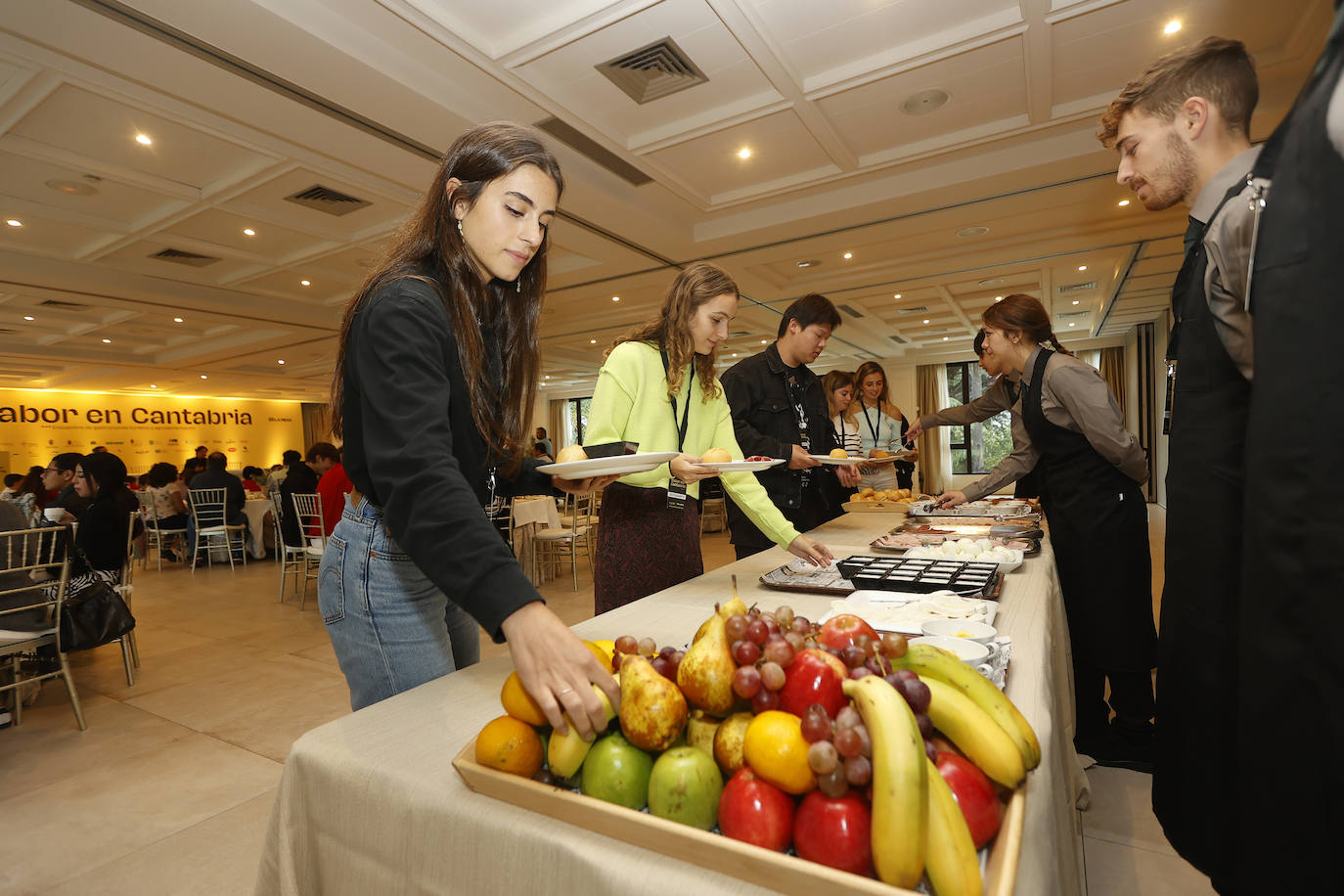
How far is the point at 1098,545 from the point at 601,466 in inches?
79.2

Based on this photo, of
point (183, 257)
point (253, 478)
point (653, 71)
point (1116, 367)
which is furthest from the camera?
point (1116, 367)

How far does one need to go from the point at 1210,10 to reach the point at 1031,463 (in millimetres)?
3090

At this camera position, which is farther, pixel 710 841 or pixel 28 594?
pixel 28 594

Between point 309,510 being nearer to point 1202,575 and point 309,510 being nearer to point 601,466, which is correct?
point 601,466

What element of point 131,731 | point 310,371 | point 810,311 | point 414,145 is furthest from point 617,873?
point 310,371

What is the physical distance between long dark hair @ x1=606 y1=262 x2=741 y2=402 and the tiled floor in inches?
69.1

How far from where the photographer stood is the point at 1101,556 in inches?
90.5

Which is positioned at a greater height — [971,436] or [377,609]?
[971,436]

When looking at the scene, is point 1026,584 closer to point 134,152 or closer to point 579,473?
point 579,473

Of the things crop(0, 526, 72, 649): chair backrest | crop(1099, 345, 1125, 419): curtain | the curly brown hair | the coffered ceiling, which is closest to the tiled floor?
crop(0, 526, 72, 649): chair backrest

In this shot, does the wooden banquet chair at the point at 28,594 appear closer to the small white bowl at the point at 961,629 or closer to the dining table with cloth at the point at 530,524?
the dining table with cloth at the point at 530,524

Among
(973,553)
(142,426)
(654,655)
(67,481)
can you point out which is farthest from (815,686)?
(142,426)

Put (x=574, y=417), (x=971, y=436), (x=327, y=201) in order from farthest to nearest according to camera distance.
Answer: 1. (x=574, y=417)
2. (x=971, y=436)
3. (x=327, y=201)

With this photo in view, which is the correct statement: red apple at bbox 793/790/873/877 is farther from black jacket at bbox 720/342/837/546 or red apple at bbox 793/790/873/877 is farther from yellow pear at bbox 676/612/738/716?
black jacket at bbox 720/342/837/546
